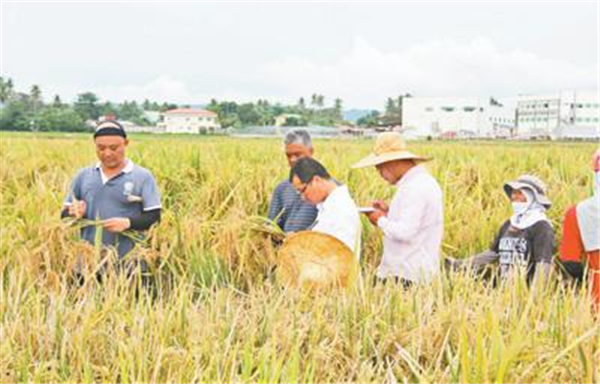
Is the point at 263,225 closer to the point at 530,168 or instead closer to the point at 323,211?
the point at 323,211

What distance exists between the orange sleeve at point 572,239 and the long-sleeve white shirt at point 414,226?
53 centimetres

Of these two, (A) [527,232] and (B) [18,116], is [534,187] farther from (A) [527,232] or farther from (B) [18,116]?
(B) [18,116]

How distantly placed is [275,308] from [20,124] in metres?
26.6

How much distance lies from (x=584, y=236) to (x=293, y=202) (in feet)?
4.27

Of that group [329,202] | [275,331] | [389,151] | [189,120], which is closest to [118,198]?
[329,202]

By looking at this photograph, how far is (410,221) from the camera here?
9.76 ft

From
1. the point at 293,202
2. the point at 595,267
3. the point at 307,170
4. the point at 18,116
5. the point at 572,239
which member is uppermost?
the point at 18,116

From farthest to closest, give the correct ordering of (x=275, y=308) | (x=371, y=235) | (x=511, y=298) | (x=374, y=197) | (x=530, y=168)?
(x=530, y=168)
(x=374, y=197)
(x=371, y=235)
(x=511, y=298)
(x=275, y=308)

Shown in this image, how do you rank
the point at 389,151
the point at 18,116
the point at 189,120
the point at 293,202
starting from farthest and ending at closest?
the point at 189,120 < the point at 18,116 < the point at 293,202 < the point at 389,151

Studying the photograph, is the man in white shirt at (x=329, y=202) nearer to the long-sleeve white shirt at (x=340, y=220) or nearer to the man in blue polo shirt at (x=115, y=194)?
the long-sleeve white shirt at (x=340, y=220)

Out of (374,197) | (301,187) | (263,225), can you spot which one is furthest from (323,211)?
(374,197)

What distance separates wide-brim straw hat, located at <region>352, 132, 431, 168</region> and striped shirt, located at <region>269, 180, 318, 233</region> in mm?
384

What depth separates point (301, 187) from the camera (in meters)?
3.09

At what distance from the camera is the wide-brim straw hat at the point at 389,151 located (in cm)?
310
